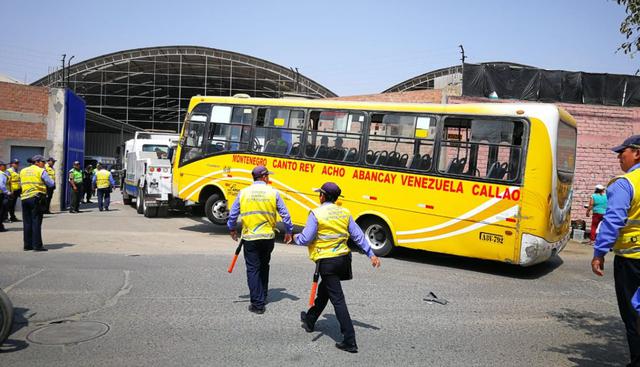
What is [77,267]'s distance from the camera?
7801mm

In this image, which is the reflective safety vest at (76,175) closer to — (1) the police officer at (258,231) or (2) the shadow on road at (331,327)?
(1) the police officer at (258,231)

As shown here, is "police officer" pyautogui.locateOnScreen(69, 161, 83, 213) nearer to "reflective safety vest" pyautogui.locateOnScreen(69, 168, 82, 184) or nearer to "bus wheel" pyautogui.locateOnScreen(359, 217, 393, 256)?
"reflective safety vest" pyautogui.locateOnScreen(69, 168, 82, 184)

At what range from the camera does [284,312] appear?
5.80 meters

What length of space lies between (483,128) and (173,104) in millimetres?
41523

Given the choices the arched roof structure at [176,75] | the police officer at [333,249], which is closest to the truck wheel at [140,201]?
the police officer at [333,249]

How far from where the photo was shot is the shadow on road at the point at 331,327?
16.6ft

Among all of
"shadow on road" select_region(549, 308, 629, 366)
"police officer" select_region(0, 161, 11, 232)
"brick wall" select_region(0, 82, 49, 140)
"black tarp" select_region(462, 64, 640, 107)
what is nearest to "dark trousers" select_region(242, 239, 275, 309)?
"shadow on road" select_region(549, 308, 629, 366)

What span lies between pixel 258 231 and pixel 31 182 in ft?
18.9

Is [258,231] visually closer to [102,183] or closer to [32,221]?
[32,221]

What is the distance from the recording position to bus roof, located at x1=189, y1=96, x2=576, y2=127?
858 centimetres

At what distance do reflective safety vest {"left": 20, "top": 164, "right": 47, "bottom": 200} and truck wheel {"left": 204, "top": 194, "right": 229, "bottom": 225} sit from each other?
368 centimetres

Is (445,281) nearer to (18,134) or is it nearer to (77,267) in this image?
(77,267)

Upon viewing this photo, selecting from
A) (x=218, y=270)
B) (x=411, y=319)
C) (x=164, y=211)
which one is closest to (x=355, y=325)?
(x=411, y=319)

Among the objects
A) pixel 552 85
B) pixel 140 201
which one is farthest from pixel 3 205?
pixel 552 85
